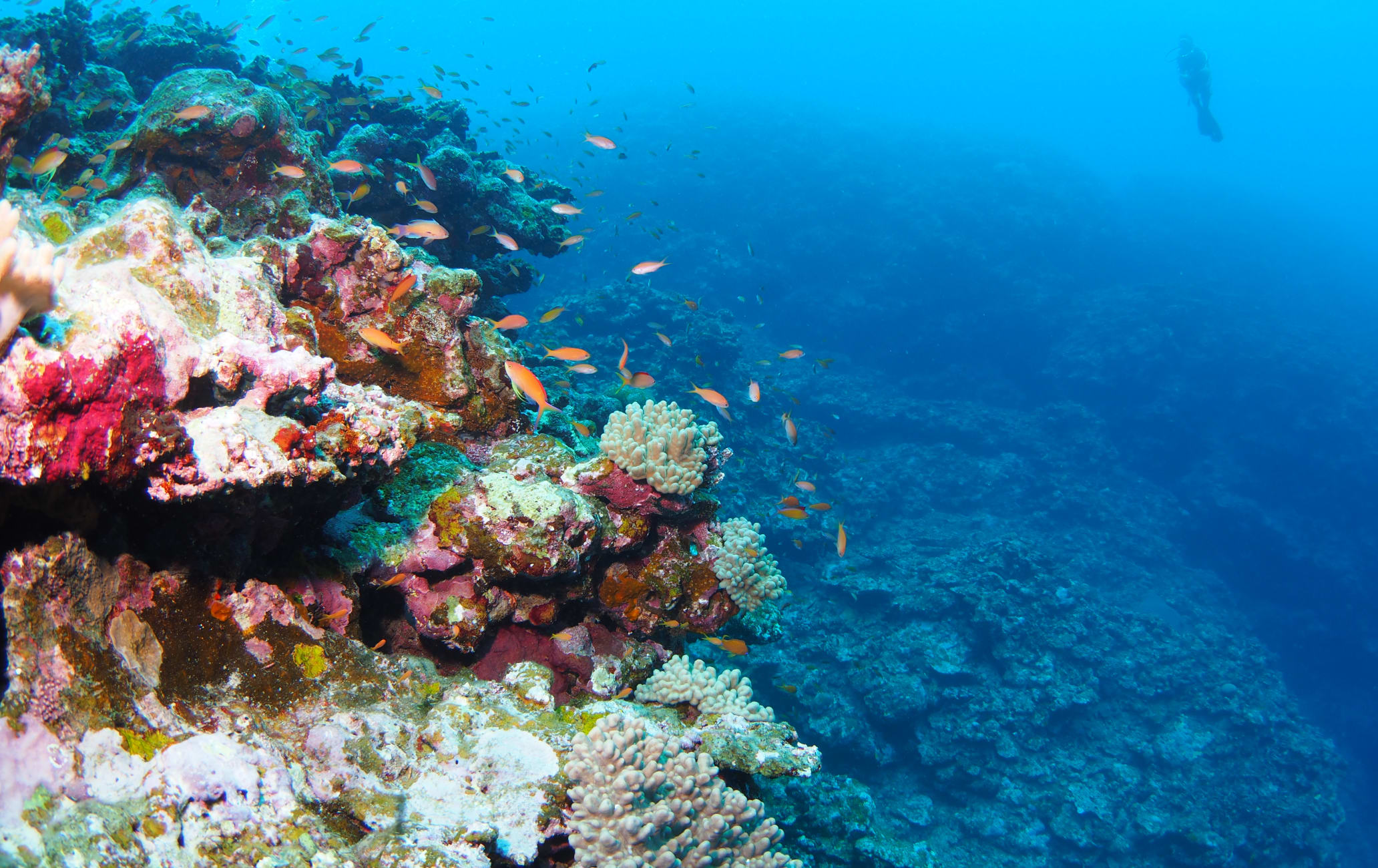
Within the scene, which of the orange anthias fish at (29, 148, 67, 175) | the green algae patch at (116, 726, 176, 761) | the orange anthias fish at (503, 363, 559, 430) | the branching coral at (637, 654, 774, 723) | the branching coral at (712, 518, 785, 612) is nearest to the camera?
the green algae patch at (116, 726, 176, 761)

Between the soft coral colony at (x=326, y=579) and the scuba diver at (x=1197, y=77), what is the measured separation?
52.2 m

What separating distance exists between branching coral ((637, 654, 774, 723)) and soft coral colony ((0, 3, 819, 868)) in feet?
0.08

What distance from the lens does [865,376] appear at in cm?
2805

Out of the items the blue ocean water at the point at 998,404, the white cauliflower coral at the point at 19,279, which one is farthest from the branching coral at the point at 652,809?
the blue ocean water at the point at 998,404

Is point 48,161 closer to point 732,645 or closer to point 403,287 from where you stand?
point 403,287

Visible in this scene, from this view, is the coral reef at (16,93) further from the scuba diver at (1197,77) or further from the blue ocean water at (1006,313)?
the scuba diver at (1197,77)

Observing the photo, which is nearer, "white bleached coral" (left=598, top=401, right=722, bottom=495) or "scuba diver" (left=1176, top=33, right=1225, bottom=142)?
"white bleached coral" (left=598, top=401, right=722, bottom=495)

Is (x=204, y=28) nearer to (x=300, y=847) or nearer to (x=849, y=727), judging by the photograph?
(x=300, y=847)

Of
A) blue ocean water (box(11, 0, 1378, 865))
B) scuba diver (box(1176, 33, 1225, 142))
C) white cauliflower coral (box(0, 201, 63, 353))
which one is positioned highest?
scuba diver (box(1176, 33, 1225, 142))

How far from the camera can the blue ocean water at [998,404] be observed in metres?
12.8

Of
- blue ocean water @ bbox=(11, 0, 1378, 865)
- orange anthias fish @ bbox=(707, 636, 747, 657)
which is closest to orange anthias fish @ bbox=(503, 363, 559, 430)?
orange anthias fish @ bbox=(707, 636, 747, 657)

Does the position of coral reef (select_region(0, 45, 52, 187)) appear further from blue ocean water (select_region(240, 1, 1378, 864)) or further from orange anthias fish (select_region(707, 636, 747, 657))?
blue ocean water (select_region(240, 1, 1378, 864))

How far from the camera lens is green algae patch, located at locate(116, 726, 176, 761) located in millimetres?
1836

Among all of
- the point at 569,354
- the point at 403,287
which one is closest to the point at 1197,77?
the point at 569,354
